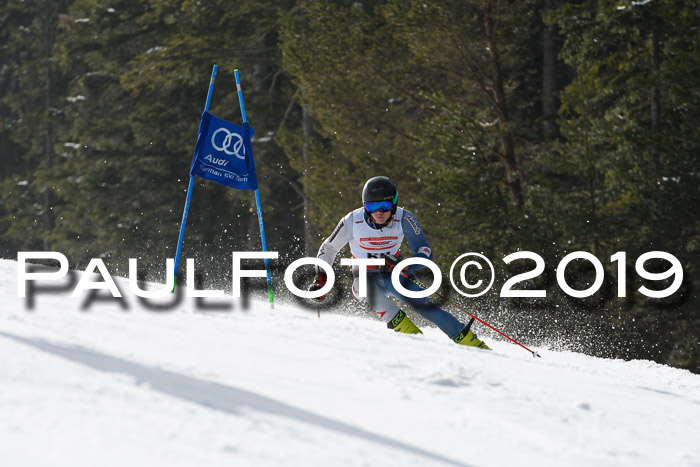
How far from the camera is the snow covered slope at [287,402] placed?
2.80 meters

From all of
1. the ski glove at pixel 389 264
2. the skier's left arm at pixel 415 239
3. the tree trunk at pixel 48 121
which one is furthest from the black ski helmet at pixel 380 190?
the tree trunk at pixel 48 121

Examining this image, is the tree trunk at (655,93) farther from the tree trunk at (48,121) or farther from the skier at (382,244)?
the tree trunk at (48,121)

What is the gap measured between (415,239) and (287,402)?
370 cm

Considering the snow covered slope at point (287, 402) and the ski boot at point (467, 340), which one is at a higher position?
the snow covered slope at point (287, 402)

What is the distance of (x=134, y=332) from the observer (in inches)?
190

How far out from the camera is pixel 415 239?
23.4 ft

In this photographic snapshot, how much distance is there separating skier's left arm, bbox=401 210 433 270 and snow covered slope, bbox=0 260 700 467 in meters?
1.42

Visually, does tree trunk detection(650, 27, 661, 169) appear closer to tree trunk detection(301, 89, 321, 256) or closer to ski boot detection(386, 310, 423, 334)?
ski boot detection(386, 310, 423, 334)

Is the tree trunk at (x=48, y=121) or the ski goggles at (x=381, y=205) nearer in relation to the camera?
the ski goggles at (x=381, y=205)

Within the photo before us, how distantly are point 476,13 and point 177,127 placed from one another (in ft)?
41.4

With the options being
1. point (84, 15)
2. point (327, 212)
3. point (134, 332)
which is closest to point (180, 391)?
point (134, 332)

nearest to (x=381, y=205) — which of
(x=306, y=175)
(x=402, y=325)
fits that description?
(x=402, y=325)

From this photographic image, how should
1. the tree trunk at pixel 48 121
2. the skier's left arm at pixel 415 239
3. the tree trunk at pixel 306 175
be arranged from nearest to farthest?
the skier's left arm at pixel 415 239 → the tree trunk at pixel 306 175 → the tree trunk at pixel 48 121

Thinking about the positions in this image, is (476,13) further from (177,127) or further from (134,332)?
(177,127)
